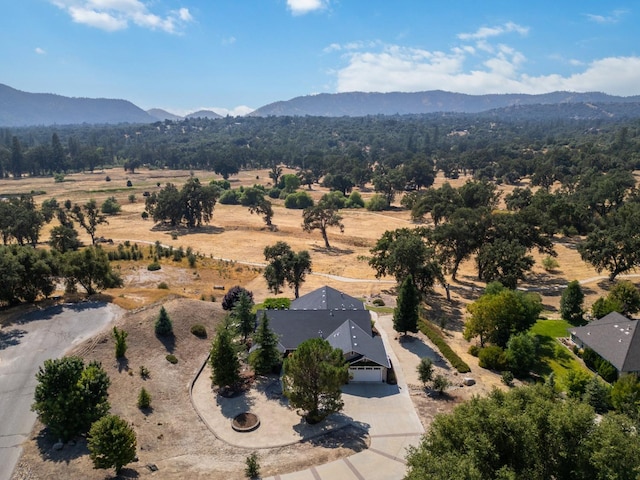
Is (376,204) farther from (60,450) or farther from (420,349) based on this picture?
(60,450)

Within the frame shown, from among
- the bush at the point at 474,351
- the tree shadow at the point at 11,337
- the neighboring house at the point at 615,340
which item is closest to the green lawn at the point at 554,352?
the neighboring house at the point at 615,340

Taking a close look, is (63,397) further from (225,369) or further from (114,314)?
(114,314)

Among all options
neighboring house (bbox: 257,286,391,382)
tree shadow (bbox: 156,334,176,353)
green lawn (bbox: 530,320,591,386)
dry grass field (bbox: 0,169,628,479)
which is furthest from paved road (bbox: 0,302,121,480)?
green lawn (bbox: 530,320,591,386)

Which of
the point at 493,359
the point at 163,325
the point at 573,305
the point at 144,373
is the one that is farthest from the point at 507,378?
the point at 163,325

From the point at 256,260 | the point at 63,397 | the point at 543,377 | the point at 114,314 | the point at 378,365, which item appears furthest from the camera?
the point at 256,260

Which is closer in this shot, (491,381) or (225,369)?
(225,369)

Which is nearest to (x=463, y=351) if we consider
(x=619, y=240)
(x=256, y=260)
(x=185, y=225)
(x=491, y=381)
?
(x=491, y=381)

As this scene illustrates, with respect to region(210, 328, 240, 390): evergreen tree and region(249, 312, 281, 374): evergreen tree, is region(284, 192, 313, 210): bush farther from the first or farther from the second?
region(210, 328, 240, 390): evergreen tree
